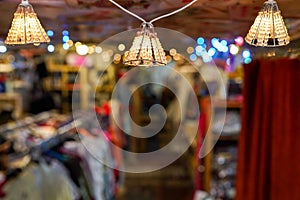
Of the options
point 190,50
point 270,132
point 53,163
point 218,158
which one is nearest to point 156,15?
point 190,50

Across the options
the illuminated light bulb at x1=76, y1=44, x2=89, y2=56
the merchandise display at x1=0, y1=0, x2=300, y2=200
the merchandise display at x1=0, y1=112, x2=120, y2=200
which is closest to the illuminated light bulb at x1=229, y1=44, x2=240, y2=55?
the merchandise display at x1=0, y1=0, x2=300, y2=200

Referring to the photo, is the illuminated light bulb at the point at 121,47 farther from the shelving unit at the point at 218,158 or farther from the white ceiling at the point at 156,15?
the shelving unit at the point at 218,158

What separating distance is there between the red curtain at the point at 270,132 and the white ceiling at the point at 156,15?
15cm

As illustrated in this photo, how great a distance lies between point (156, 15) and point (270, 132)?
0.42 meters

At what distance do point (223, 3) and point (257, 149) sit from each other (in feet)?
1.29

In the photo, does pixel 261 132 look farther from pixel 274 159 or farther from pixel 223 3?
pixel 223 3

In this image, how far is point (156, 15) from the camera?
676 millimetres

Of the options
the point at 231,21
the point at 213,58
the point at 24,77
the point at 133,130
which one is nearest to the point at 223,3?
the point at 231,21

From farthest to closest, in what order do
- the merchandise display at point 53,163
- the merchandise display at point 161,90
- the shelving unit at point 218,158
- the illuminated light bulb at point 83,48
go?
the shelving unit at point 218,158 → the merchandise display at point 53,163 → the illuminated light bulb at point 83,48 → the merchandise display at point 161,90

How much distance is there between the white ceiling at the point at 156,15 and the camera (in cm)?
67

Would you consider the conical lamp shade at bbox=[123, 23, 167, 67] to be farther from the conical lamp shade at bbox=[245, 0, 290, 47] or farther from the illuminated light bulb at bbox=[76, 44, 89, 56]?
the illuminated light bulb at bbox=[76, 44, 89, 56]

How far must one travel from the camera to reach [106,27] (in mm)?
838

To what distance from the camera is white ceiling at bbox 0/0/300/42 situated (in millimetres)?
667

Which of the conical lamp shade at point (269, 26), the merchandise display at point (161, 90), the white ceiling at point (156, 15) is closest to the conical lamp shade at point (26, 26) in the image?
the merchandise display at point (161, 90)
